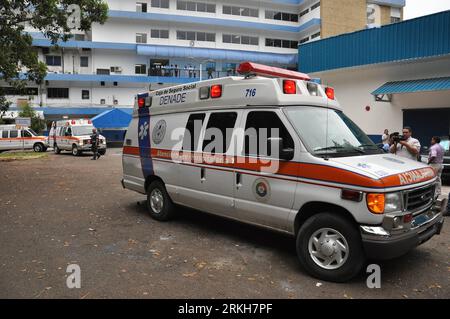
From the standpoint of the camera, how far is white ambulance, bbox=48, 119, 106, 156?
2564cm

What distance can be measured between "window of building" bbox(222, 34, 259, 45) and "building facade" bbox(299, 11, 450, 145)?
32169 millimetres

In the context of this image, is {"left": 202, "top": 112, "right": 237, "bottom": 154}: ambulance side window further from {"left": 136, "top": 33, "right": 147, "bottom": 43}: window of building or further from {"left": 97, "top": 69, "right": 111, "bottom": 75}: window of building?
{"left": 136, "top": 33, "right": 147, "bottom": 43}: window of building

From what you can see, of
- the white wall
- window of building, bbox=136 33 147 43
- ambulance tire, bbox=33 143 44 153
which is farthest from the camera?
window of building, bbox=136 33 147 43

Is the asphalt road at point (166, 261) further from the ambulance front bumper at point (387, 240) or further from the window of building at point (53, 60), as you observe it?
the window of building at point (53, 60)

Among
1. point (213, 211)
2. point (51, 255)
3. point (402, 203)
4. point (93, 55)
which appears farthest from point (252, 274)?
point (93, 55)

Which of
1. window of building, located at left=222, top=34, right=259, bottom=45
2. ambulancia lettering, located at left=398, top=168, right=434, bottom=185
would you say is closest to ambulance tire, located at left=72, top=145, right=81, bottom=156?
ambulancia lettering, located at left=398, top=168, right=434, bottom=185

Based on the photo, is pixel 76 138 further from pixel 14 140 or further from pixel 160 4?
pixel 160 4

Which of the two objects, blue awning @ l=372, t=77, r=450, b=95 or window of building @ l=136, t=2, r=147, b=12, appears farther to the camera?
window of building @ l=136, t=2, r=147, b=12

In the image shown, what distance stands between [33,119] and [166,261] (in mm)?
39279

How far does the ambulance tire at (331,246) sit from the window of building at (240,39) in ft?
164

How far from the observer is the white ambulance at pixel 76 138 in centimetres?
2564

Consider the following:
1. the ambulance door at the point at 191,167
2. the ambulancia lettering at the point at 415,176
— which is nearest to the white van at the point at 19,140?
the ambulance door at the point at 191,167

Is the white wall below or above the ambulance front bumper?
above
